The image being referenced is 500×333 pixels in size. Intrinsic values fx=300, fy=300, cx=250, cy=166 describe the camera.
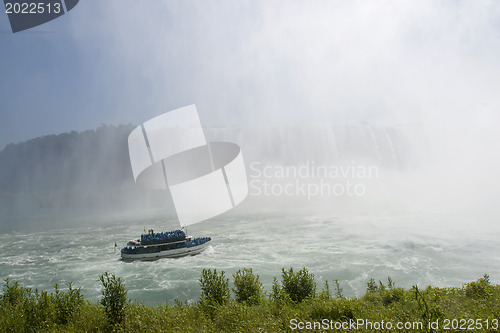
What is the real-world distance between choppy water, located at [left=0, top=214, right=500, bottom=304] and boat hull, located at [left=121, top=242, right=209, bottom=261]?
2.72 feet

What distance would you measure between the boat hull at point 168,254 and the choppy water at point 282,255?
2.72 feet

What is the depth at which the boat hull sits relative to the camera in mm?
32059

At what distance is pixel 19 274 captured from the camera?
28.5 m

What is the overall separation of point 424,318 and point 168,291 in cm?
2051

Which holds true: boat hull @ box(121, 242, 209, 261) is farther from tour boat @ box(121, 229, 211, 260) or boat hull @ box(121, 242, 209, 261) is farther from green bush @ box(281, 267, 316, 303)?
green bush @ box(281, 267, 316, 303)

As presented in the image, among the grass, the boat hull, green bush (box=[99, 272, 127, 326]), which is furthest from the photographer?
the boat hull

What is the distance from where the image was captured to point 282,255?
32.1 meters

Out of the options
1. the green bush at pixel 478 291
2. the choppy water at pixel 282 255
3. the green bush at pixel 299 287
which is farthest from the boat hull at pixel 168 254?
the green bush at pixel 478 291

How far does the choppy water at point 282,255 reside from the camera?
80.3ft

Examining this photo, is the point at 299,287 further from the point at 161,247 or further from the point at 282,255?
the point at 161,247

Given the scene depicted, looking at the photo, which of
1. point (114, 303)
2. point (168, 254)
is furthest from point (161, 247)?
point (114, 303)

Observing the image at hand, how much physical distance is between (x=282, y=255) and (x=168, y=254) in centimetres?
1243

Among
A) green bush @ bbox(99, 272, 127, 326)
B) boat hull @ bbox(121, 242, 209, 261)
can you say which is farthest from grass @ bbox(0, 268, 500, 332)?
boat hull @ bbox(121, 242, 209, 261)

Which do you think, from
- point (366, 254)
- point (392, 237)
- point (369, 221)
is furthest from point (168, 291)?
point (369, 221)
